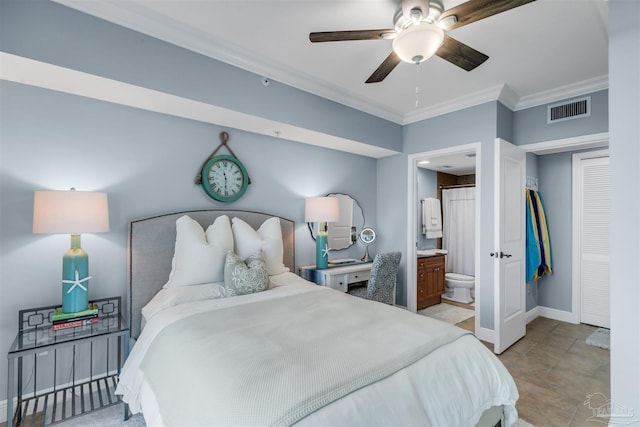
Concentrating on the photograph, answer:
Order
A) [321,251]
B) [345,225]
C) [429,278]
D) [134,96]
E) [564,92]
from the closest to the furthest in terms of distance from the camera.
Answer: [134,96] → [564,92] → [321,251] → [345,225] → [429,278]

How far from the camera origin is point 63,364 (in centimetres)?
210

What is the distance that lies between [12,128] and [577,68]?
4.42 meters

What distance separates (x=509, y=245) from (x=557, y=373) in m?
1.18

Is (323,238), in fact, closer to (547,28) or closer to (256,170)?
(256,170)

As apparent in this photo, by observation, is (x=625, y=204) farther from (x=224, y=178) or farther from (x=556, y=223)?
(x=556, y=223)

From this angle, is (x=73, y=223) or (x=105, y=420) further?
(x=105, y=420)

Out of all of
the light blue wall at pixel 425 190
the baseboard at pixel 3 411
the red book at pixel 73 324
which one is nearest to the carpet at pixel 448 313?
the light blue wall at pixel 425 190

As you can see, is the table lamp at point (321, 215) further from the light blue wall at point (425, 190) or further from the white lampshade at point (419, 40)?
the light blue wall at point (425, 190)

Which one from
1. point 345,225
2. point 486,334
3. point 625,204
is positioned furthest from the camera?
point 345,225

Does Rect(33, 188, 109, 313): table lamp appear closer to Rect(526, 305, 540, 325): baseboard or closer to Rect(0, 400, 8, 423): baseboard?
Rect(0, 400, 8, 423): baseboard

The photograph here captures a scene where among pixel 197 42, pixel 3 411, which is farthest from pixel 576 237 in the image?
pixel 3 411

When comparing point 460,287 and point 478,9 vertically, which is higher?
point 478,9

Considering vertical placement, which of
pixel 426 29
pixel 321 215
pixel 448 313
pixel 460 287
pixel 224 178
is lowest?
pixel 448 313

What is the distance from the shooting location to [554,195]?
3.96 meters
